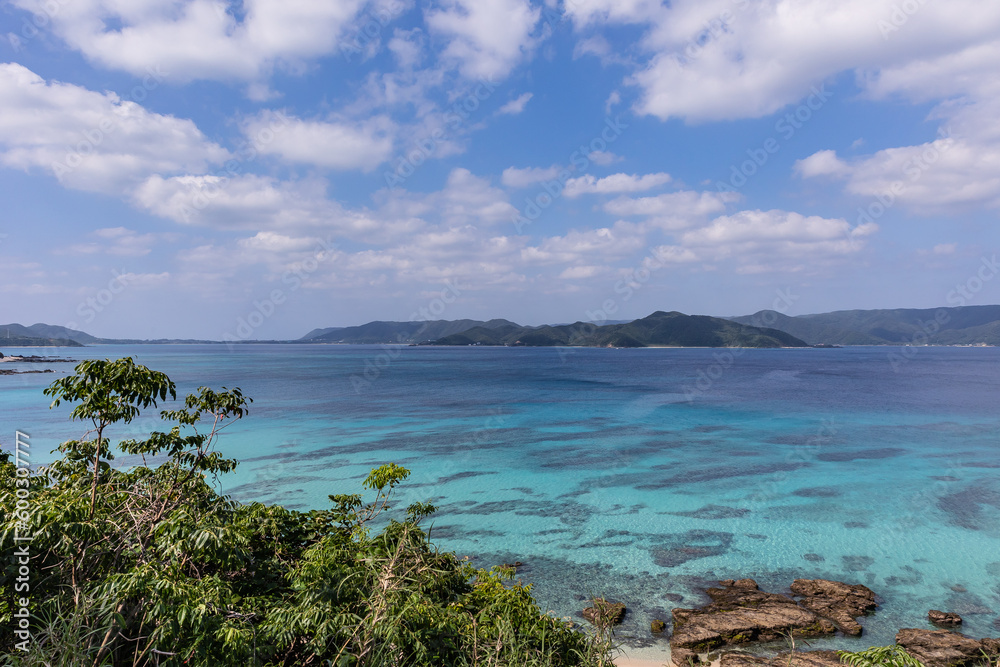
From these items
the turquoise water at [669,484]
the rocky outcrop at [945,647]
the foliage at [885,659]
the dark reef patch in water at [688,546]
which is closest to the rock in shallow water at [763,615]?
the turquoise water at [669,484]

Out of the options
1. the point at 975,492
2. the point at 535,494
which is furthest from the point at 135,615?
the point at 975,492

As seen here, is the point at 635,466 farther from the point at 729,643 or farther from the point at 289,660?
the point at 289,660

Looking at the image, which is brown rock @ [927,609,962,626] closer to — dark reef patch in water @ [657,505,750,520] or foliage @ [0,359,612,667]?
dark reef patch in water @ [657,505,750,520]

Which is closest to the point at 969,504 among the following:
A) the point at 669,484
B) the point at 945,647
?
the point at 669,484

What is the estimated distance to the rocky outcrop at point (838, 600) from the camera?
1228 cm

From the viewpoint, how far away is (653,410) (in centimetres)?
4931

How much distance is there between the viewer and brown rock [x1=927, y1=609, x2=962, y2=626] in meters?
12.3

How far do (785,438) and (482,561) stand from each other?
2920 cm

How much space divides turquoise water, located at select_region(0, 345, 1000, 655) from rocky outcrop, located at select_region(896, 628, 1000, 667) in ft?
2.09

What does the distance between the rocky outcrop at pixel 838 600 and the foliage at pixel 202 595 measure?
Result: 8.56 meters

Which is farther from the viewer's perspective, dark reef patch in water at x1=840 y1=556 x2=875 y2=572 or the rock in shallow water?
dark reef patch in water at x1=840 y1=556 x2=875 y2=572

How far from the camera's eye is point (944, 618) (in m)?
12.4
